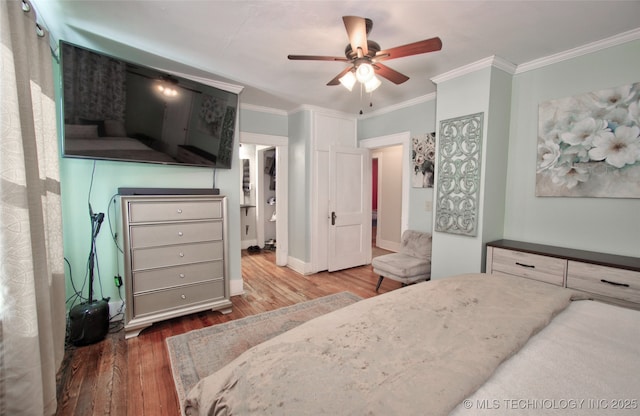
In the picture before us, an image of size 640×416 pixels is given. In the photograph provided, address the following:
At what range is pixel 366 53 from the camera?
1.87m

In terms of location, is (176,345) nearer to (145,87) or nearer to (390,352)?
(390,352)

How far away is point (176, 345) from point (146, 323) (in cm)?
40

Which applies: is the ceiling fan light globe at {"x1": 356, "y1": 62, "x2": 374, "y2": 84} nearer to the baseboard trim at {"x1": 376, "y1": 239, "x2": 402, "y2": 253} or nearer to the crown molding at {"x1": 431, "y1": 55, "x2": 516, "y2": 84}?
the crown molding at {"x1": 431, "y1": 55, "x2": 516, "y2": 84}

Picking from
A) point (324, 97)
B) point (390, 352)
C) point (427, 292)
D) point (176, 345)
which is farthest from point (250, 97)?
point (390, 352)

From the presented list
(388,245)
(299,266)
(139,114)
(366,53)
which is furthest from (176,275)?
(388,245)

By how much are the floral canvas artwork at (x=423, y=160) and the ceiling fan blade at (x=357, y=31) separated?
77.6 inches

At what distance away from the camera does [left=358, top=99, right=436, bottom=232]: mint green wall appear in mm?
3521

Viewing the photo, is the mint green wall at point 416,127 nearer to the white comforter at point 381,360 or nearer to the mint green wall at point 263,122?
the mint green wall at point 263,122

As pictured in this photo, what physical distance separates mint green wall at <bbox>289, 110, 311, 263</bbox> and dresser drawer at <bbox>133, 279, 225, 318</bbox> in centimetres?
161

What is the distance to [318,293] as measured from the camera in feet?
11.1

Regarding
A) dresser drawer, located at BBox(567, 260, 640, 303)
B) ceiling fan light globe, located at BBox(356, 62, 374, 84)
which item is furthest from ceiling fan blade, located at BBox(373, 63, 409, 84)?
dresser drawer, located at BBox(567, 260, 640, 303)

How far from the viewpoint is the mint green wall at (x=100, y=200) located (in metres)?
2.44

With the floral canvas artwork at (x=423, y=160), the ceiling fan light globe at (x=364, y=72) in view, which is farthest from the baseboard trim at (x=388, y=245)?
the ceiling fan light globe at (x=364, y=72)

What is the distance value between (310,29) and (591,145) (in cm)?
249
